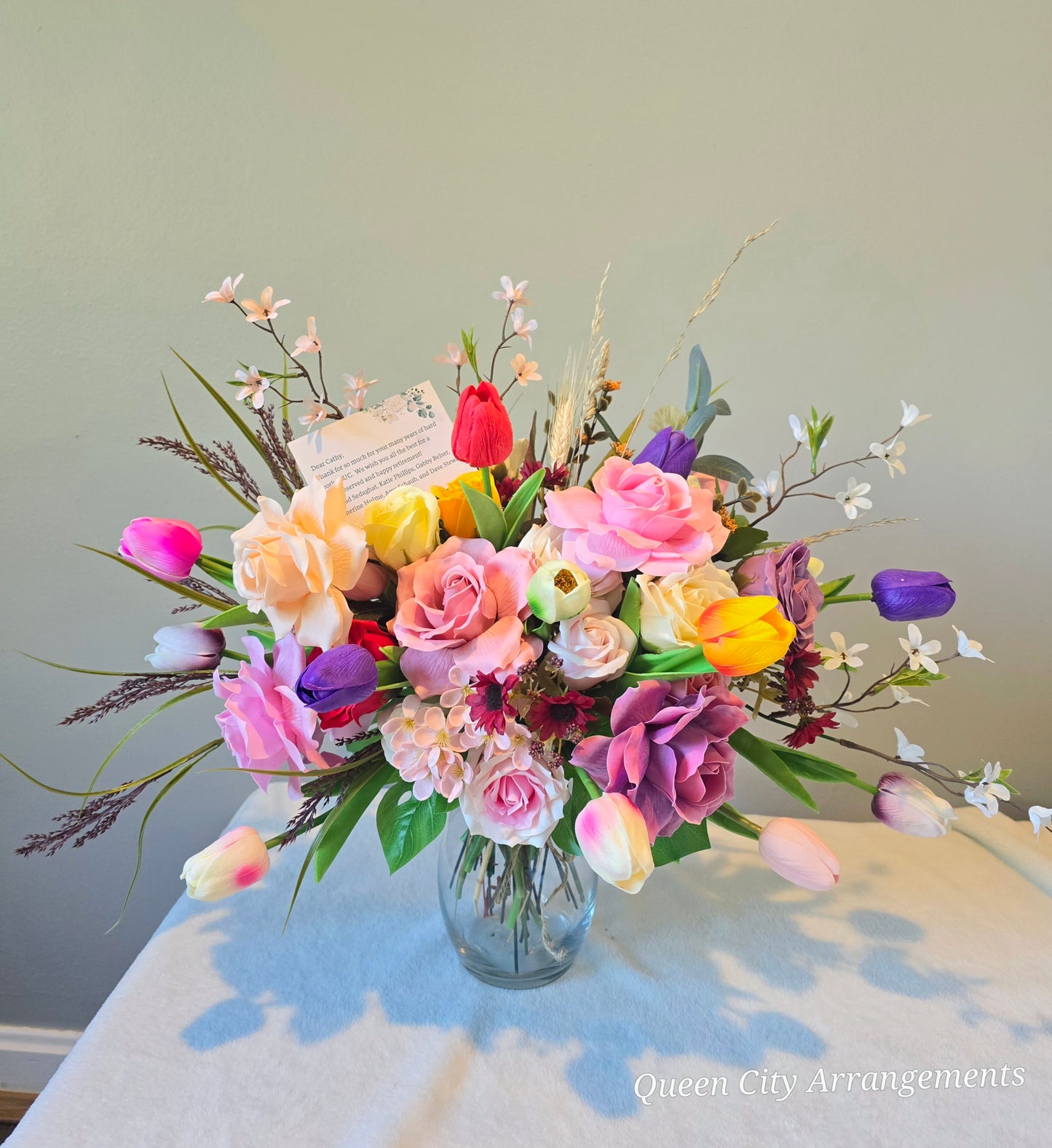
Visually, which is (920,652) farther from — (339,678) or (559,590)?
(339,678)

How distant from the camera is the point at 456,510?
1.92ft

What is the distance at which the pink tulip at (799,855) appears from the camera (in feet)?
1.82

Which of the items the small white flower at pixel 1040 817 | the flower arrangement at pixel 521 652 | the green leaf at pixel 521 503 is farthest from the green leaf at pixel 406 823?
the small white flower at pixel 1040 817

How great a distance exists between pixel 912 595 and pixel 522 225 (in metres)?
0.66

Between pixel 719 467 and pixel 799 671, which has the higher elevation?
pixel 719 467

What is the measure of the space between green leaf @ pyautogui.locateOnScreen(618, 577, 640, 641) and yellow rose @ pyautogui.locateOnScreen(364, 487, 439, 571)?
147 millimetres

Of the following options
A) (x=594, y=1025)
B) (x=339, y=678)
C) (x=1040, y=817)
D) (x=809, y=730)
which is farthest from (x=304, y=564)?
(x=1040, y=817)

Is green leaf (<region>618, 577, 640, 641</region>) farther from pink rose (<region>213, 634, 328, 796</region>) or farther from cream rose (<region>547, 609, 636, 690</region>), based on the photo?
pink rose (<region>213, 634, 328, 796</region>)

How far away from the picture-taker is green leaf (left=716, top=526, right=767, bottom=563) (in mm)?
619

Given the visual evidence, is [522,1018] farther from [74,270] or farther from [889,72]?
[889,72]

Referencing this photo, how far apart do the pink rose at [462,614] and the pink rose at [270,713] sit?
3.0 inches

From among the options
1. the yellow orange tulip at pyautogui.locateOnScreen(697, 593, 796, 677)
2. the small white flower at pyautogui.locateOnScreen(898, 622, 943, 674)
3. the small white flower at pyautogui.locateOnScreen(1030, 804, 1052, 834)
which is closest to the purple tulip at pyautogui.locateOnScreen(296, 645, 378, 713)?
the yellow orange tulip at pyautogui.locateOnScreen(697, 593, 796, 677)

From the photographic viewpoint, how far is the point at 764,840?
579mm

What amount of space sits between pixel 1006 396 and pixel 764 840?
78cm
